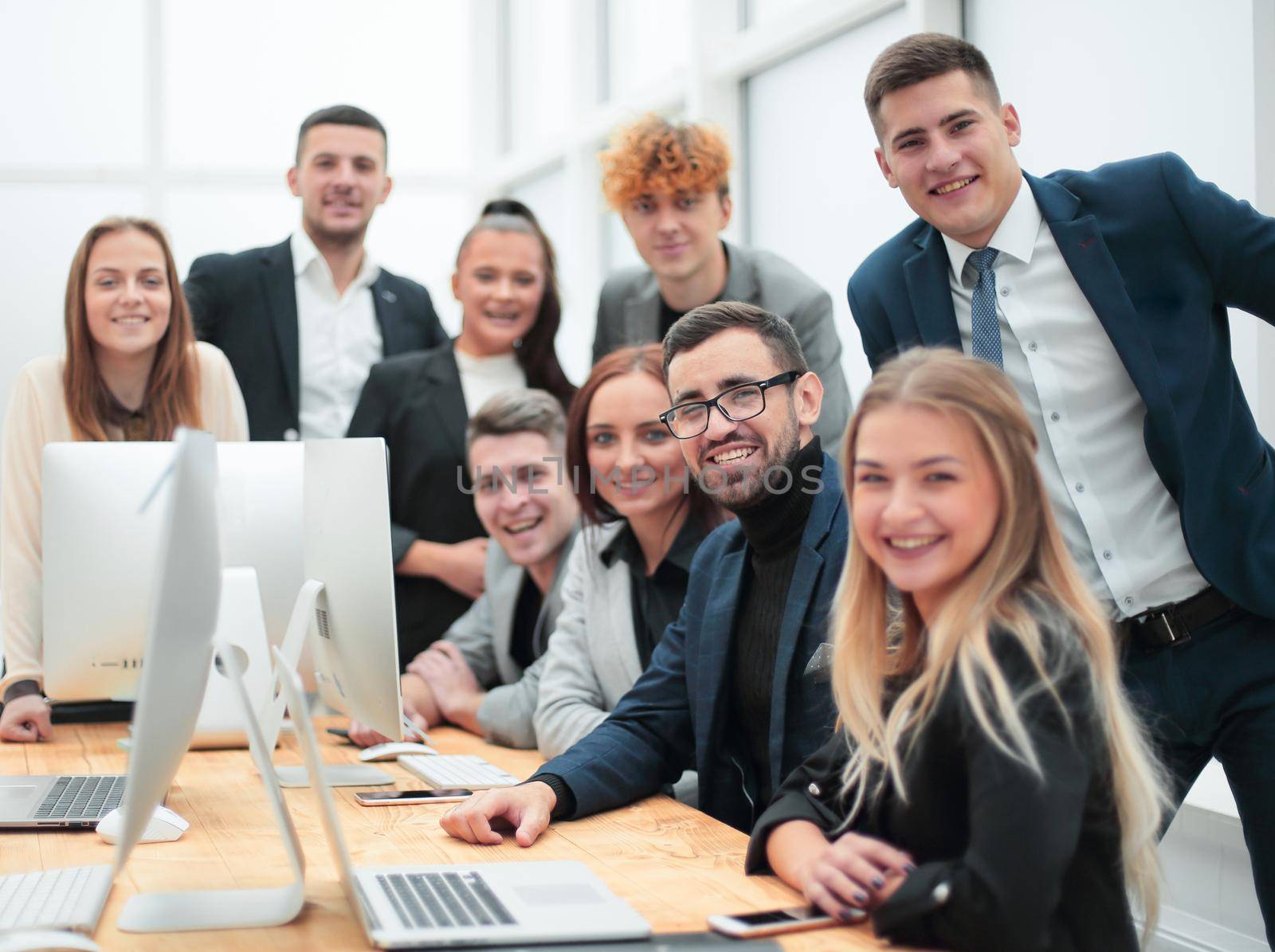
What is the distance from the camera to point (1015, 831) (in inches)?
46.3

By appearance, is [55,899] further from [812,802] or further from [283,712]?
[812,802]

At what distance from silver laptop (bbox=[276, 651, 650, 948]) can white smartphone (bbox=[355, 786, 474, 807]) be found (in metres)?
0.42

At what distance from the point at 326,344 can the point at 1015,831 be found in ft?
10.5

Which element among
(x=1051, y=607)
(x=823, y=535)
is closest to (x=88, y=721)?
(x=823, y=535)

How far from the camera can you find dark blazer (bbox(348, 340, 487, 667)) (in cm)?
333

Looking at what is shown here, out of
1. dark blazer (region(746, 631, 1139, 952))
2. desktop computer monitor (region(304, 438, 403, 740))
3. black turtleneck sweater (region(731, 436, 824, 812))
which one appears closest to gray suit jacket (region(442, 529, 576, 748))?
desktop computer monitor (region(304, 438, 403, 740))

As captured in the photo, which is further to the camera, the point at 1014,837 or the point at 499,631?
the point at 499,631

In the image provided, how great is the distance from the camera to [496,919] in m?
1.33

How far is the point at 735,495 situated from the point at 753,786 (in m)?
0.45

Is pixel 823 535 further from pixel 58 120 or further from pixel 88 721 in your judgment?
pixel 58 120

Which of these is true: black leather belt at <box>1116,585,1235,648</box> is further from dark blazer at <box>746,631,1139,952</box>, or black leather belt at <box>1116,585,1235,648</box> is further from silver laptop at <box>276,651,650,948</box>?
silver laptop at <box>276,651,650,948</box>

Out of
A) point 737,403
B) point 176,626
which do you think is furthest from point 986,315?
point 176,626

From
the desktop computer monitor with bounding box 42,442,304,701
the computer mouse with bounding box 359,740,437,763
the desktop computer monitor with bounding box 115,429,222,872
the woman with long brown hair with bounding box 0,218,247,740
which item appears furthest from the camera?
the woman with long brown hair with bounding box 0,218,247,740

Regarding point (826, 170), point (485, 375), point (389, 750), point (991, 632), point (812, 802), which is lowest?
point (389, 750)
